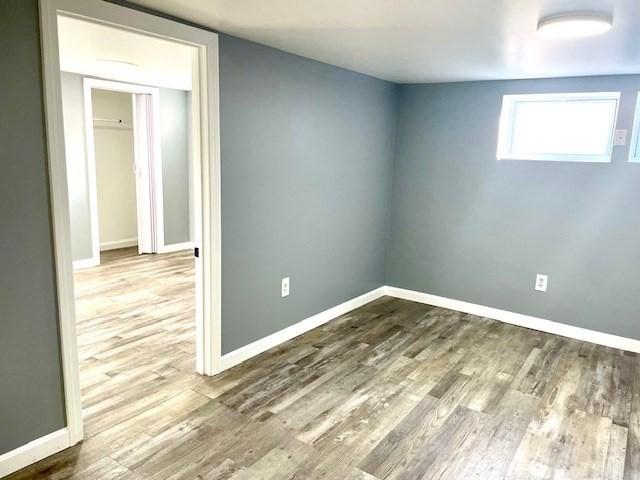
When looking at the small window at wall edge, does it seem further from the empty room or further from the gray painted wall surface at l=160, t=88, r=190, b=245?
the gray painted wall surface at l=160, t=88, r=190, b=245

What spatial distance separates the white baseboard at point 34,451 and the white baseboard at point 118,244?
4.52 m

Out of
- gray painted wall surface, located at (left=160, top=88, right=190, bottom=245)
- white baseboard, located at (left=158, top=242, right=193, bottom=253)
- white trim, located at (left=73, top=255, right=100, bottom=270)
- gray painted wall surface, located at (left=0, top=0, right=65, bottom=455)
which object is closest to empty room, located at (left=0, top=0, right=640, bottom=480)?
gray painted wall surface, located at (left=0, top=0, right=65, bottom=455)

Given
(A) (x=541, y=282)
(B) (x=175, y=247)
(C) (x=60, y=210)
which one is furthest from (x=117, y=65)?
(A) (x=541, y=282)

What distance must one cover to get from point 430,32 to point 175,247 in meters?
4.98

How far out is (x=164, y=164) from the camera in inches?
245

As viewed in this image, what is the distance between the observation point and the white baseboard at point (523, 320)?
3.66 m

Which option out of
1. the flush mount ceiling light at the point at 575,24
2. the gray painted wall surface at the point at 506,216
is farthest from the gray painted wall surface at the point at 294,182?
the flush mount ceiling light at the point at 575,24

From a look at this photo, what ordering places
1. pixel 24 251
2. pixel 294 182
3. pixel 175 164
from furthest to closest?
pixel 175 164 < pixel 294 182 < pixel 24 251

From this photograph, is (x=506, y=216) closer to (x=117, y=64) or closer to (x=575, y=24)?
(x=575, y=24)

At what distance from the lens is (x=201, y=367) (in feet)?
9.83

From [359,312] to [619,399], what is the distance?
2108 mm

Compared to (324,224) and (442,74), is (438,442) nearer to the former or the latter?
(324,224)

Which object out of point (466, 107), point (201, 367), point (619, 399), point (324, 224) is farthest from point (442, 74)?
point (201, 367)

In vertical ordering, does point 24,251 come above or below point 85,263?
above
